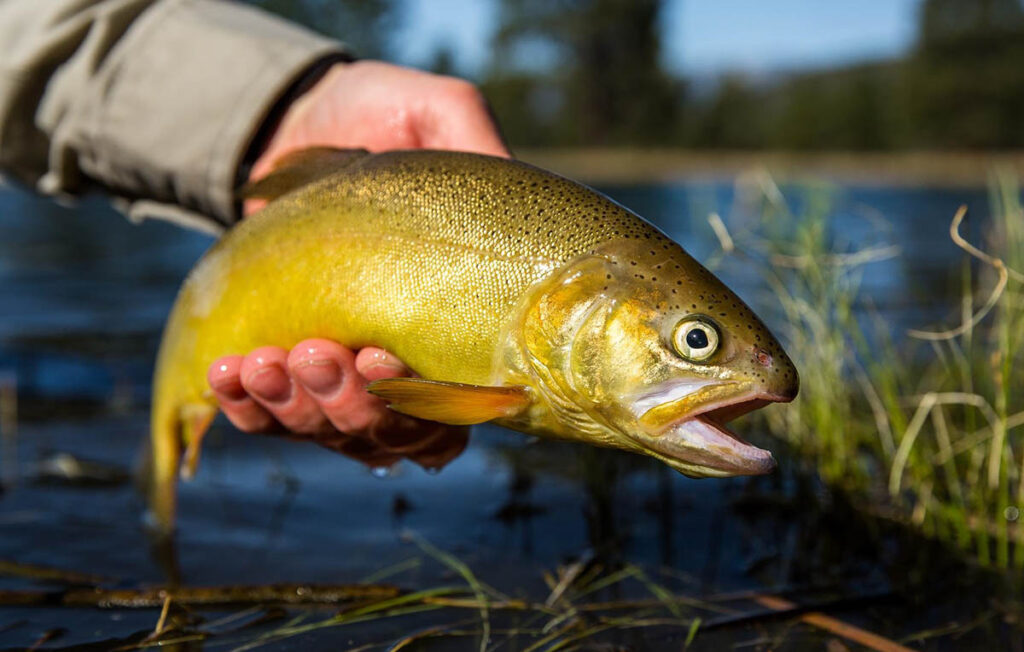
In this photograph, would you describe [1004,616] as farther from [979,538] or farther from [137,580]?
[137,580]

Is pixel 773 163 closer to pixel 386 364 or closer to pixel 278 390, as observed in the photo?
pixel 278 390

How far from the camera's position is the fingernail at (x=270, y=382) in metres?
2.78

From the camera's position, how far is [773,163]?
46562 mm

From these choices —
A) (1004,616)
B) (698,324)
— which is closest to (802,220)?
(1004,616)

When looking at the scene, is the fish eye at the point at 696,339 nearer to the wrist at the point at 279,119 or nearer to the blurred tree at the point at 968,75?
the wrist at the point at 279,119

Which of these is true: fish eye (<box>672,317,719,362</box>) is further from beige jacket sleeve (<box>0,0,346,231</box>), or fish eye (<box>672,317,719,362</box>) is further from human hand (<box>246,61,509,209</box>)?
beige jacket sleeve (<box>0,0,346,231</box>)

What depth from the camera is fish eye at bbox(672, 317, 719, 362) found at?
216cm

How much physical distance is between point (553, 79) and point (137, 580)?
80953 mm

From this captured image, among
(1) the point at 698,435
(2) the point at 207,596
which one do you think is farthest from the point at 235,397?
(1) the point at 698,435

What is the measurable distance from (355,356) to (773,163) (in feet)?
153

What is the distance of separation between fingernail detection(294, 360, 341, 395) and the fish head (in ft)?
2.33

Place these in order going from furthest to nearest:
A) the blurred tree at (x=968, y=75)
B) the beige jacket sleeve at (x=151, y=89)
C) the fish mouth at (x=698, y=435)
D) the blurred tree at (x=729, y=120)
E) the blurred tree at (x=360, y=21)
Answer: the blurred tree at (x=729, y=120) < the blurred tree at (x=360, y=21) < the blurred tree at (x=968, y=75) < the beige jacket sleeve at (x=151, y=89) < the fish mouth at (x=698, y=435)

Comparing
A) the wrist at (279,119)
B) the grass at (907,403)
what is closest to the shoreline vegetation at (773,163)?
the grass at (907,403)

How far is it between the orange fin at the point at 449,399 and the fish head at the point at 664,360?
0.13m
